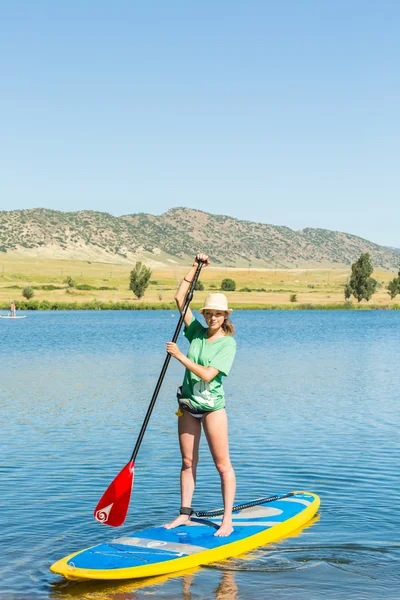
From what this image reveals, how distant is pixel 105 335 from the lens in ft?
173

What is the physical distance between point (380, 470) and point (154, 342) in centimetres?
3276

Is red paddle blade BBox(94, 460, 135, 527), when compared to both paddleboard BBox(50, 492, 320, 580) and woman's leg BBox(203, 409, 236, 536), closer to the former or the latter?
paddleboard BBox(50, 492, 320, 580)

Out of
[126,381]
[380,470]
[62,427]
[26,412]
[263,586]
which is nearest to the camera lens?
[263,586]

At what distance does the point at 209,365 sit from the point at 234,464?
600cm

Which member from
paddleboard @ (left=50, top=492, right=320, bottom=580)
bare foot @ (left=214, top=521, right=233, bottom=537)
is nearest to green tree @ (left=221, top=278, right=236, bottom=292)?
paddleboard @ (left=50, top=492, right=320, bottom=580)

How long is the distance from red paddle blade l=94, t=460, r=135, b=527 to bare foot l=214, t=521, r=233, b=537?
1049 millimetres

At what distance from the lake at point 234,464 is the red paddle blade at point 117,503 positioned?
0.63 metres

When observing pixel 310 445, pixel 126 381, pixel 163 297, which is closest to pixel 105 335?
pixel 126 381

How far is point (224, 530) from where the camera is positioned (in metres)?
9.72

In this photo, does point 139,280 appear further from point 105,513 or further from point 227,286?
point 105,513

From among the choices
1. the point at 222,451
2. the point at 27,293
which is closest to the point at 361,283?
the point at 27,293

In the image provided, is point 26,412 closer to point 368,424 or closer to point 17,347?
point 368,424

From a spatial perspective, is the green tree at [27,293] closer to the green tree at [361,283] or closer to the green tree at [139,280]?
the green tree at [139,280]

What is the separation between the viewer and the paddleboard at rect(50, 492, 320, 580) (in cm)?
876
